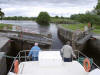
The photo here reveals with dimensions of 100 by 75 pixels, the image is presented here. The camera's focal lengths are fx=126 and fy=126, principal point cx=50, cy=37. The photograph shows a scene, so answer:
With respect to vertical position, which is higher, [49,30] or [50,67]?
[50,67]

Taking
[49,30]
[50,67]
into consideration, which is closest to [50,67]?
[50,67]

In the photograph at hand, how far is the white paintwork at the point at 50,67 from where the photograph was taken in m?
5.14

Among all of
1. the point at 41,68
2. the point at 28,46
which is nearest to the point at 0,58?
the point at 41,68

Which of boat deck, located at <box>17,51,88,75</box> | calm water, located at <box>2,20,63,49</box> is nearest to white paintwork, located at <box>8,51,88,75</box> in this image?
boat deck, located at <box>17,51,88,75</box>

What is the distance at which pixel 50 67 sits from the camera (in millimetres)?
5508

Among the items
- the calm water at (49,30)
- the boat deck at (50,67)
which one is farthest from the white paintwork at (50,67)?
the calm water at (49,30)

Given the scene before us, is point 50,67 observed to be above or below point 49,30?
above

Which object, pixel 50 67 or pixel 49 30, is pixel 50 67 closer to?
pixel 50 67

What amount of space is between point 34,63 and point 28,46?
831 centimetres

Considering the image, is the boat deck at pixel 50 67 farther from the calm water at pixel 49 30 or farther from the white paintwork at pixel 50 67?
the calm water at pixel 49 30

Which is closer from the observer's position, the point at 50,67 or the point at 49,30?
the point at 50,67

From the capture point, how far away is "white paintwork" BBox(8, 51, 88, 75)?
514 centimetres

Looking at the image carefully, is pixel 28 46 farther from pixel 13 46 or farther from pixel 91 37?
pixel 91 37

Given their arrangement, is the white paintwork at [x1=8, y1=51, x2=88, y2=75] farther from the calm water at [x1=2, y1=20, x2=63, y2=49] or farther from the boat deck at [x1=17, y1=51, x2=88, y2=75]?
the calm water at [x1=2, y1=20, x2=63, y2=49]
